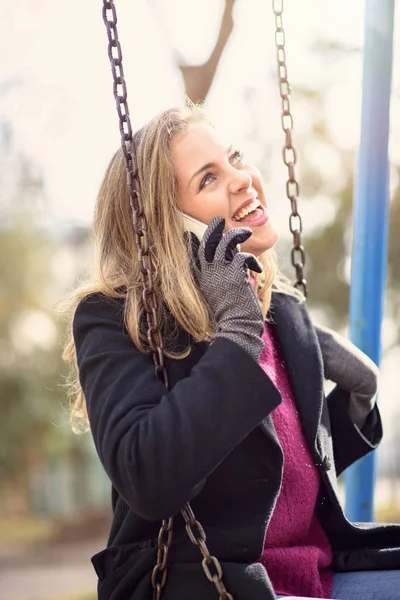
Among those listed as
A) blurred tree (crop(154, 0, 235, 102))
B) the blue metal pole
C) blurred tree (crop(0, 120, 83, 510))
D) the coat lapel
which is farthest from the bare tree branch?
blurred tree (crop(0, 120, 83, 510))

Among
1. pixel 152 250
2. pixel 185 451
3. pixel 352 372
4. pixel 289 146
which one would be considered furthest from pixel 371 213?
pixel 185 451

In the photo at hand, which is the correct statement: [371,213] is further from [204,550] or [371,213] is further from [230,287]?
[204,550]

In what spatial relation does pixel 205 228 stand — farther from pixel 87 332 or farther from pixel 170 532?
pixel 170 532

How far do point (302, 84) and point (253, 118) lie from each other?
43.8 inches

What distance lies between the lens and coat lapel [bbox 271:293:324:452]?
84.5 inches

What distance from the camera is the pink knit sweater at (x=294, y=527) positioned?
1982mm

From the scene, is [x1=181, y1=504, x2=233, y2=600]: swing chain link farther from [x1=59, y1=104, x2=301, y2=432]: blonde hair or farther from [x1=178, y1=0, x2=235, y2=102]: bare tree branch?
[x1=178, y1=0, x2=235, y2=102]: bare tree branch

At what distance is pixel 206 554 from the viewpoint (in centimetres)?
177

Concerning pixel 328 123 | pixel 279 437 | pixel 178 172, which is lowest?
pixel 328 123

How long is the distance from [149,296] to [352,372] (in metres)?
0.76

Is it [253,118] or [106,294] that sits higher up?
[106,294]

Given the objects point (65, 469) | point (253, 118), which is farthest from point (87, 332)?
point (65, 469)

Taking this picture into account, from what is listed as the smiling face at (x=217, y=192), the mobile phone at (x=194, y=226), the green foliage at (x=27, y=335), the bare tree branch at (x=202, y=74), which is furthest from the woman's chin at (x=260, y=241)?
the green foliage at (x=27, y=335)

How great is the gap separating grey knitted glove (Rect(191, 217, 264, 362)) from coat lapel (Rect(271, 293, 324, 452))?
0.99ft
